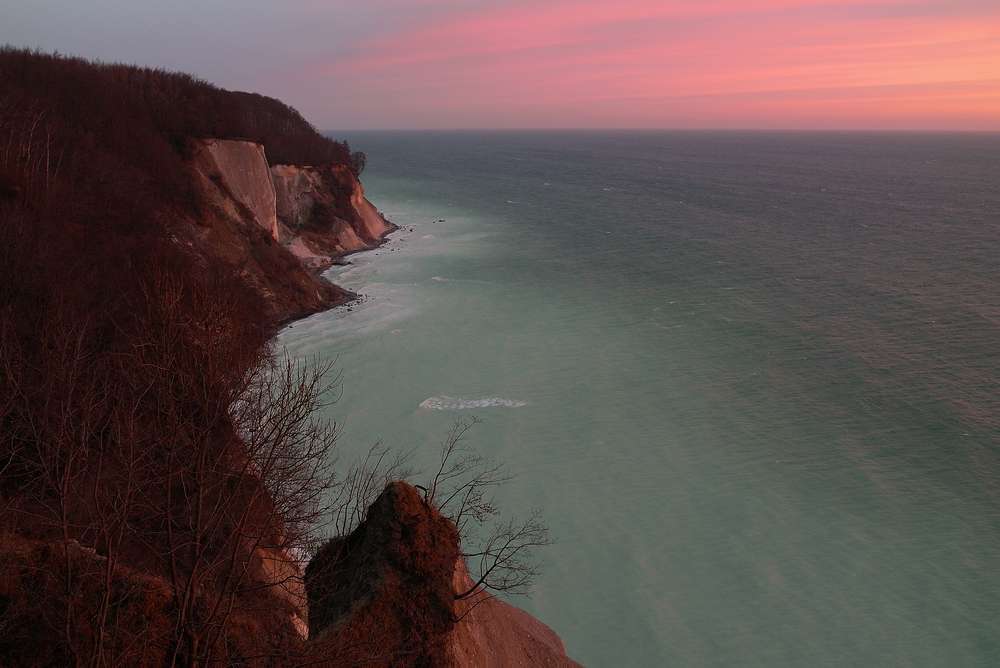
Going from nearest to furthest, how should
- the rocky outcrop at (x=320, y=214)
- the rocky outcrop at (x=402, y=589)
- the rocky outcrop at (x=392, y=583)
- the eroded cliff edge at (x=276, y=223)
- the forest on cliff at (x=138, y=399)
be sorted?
the forest on cliff at (x=138, y=399) < the rocky outcrop at (x=392, y=583) < the rocky outcrop at (x=402, y=589) < the eroded cliff edge at (x=276, y=223) < the rocky outcrop at (x=320, y=214)

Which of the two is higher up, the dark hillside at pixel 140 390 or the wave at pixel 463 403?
the dark hillside at pixel 140 390

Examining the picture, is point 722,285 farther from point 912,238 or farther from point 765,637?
point 765,637

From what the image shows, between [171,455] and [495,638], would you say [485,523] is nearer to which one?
[495,638]

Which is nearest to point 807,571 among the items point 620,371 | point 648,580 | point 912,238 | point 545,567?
point 648,580

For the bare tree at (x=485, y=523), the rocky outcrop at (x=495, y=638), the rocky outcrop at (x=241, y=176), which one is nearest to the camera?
the rocky outcrop at (x=495, y=638)

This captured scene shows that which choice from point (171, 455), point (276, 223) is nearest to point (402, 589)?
point (171, 455)

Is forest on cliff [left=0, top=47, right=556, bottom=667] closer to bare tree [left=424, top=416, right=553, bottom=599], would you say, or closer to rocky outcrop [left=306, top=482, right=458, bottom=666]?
rocky outcrop [left=306, top=482, right=458, bottom=666]

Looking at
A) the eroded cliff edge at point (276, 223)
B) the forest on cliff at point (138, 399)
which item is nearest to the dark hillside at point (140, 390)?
the forest on cliff at point (138, 399)

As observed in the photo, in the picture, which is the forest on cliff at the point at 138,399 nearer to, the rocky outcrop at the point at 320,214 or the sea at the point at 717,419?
the rocky outcrop at the point at 320,214
